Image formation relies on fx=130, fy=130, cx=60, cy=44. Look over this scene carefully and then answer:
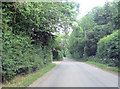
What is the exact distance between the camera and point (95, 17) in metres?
39.3

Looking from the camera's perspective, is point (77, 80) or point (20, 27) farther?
point (20, 27)

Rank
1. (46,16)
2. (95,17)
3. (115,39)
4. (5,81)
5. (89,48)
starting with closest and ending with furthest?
(5,81)
(46,16)
(115,39)
(89,48)
(95,17)

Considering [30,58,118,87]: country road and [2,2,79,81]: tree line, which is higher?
[2,2,79,81]: tree line

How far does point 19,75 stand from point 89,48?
27.5m

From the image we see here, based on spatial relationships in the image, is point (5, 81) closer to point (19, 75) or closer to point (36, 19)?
point (19, 75)

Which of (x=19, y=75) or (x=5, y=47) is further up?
(x=5, y=47)

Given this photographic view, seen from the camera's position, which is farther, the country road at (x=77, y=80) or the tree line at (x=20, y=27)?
the country road at (x=77, y=80)

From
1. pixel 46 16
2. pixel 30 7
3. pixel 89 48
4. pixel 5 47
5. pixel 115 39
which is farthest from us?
pixel 89 48

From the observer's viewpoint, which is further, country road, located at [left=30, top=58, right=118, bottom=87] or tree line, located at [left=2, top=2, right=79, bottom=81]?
country road, located at [left=30, top=58, right=118, bottom=87]

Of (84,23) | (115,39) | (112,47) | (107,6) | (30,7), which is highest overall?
(107,6)

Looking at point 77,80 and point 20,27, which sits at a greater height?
point 20,27

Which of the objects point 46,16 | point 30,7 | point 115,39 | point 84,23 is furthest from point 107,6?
point 30,7

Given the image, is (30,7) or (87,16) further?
(87,16)

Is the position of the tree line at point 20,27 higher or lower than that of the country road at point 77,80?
higher
